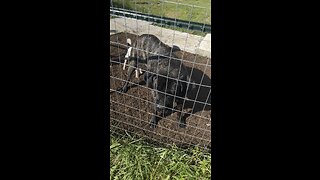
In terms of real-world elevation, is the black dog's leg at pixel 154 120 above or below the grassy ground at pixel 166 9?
below

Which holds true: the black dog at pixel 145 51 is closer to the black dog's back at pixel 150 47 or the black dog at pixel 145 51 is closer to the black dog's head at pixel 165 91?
the black dog's back at pixel 150 47

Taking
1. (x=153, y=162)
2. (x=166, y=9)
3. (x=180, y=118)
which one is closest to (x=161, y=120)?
(x=180, y=118)

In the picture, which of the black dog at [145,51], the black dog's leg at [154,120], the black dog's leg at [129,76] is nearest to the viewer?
the black dog's leg at [154,120]

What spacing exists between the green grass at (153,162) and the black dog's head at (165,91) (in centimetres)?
76

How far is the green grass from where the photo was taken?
120 inches

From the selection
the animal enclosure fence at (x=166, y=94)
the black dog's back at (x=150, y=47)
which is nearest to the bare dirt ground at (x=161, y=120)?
the animal enclosure fence at (x=166, y=94)

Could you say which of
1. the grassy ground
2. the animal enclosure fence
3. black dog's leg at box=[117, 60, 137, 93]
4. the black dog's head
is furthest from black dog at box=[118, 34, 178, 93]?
the grassy ground

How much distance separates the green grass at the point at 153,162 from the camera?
3.05 m

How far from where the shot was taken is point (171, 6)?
27.4 feet

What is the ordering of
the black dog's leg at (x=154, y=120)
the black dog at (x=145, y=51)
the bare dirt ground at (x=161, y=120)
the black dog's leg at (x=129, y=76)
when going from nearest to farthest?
the bare dirt ground at (x=161, y=120)
the black dog's leg at (x=154, y=120)
the black dog at (x=145, y=51)
the black dog's leg at (x=129, y=76)

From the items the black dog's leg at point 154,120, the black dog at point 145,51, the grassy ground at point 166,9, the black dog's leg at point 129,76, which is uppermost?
the grassy ground at point 166,9

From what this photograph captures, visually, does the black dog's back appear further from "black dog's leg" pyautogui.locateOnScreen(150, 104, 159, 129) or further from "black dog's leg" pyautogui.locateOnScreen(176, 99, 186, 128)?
"black dog's leg" pyautogui.locateOnScreen(150, 104, 159, 129)
